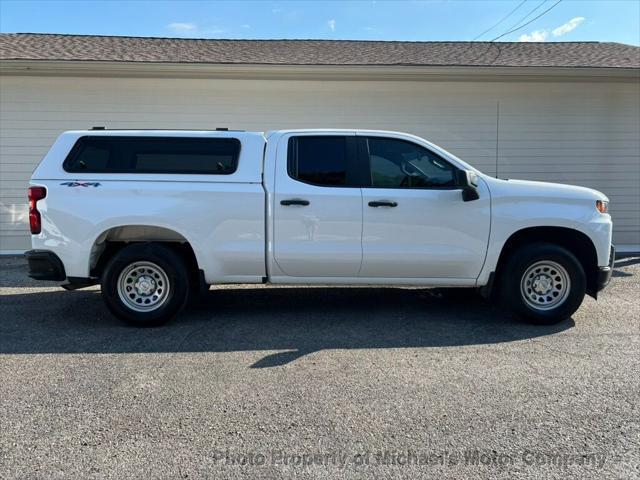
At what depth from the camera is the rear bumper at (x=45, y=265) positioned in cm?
504

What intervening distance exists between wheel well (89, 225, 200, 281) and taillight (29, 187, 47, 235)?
59 centimetres

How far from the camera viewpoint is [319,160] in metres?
5.27

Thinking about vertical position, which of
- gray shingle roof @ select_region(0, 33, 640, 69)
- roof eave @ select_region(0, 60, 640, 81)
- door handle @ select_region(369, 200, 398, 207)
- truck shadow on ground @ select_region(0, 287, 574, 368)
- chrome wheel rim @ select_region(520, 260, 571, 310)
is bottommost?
truck shadow on ground @ select_region(0, 287, 574, 368)

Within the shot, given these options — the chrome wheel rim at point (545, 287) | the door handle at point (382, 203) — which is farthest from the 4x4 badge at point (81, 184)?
the chrome wheel rim at point (545, 287)

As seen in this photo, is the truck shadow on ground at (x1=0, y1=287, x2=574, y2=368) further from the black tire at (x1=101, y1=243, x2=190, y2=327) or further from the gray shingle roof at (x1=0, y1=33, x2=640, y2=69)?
the gray shingle roof at (x1=0, y1=33, x2=640, y2=69)

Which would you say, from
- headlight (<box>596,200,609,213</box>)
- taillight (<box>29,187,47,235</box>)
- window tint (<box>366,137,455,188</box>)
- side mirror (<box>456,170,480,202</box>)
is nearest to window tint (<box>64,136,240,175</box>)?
taillight (<box>29,187,47,235</box>)

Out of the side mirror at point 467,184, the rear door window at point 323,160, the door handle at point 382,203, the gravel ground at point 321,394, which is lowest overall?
the gravel ground at point 321,394

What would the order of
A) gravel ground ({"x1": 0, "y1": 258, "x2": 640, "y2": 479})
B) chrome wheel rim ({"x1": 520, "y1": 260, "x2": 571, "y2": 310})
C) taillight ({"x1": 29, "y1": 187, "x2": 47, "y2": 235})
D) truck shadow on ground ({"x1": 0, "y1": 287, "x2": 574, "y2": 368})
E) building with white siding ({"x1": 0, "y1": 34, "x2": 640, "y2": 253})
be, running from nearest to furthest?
1. gravel ground ({"x1": 0, "y1": 258, "x2": 640, "y2": 479})
2. truck shadow on ground ({"x1": 0, "y1": 287, "x2": 574, "y2": 368})
3. taillight ({"x1": 29, "y1": 187, "x2": 47, "y2": 235})
4. chrome wheel rim ({"x1": 520, "y1": 260, "x2": 571, "y2": 310})
5. building with white siding ({"x1": 0, "y1": 34, "x2": 640, "y2": 253})

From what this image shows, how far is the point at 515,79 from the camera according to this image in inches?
377

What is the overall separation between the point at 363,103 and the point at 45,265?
21.8 feet

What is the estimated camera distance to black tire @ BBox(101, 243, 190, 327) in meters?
5.12

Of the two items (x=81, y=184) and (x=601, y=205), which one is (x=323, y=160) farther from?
(x=601, y=205)

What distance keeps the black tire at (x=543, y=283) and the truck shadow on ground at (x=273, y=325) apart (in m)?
0.18

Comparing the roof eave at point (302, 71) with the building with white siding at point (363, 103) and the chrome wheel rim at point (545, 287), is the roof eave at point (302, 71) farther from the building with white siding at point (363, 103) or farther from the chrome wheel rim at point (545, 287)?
the chrome wheel rim at point (545, 287)
